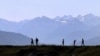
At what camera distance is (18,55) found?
8162 centimetres

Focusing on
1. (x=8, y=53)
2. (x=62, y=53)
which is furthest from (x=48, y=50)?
(x=8, y=53)

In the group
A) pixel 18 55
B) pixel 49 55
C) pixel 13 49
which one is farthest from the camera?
pixel 13 49

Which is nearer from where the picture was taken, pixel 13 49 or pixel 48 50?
pixel 48 50

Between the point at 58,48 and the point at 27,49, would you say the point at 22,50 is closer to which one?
the point at 27,49

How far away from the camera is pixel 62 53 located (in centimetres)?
8275

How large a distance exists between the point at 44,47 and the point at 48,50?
391cm

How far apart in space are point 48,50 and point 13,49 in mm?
10901

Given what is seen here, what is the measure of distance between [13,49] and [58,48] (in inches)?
445

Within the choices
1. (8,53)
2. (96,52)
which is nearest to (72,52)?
(96,52)

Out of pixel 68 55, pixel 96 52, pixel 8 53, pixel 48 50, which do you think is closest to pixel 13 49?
pixel 8 53

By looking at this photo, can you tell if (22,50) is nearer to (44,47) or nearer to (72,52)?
(44,47)

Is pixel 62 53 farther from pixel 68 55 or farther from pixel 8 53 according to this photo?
pixel 8 53

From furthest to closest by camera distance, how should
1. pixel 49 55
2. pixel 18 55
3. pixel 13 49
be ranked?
pixel 13 49
pixel 18 55
pixel 49 55

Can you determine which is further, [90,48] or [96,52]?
[90,48]
